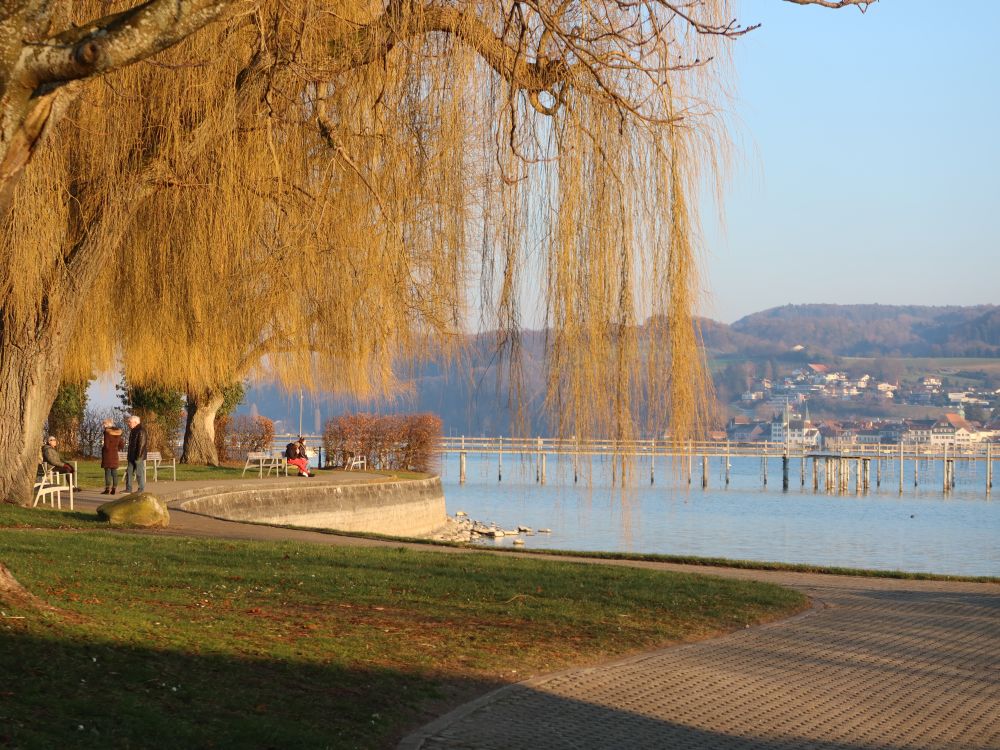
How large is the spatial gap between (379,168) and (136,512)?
1153 centimetres

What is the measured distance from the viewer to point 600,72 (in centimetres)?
746

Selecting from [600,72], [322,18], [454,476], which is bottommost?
[454,476]

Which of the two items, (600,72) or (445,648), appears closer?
(600,72)

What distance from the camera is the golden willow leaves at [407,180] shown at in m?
6.76

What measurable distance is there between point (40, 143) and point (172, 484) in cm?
2502

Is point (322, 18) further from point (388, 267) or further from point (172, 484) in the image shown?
point (172, 484)

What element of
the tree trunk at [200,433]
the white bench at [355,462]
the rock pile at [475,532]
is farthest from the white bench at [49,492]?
the white bench at [355,462]

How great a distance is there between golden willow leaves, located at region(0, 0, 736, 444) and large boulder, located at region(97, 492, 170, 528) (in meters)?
6.53

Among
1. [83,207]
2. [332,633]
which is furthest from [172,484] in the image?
[332,633]

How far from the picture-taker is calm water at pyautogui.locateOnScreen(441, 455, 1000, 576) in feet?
102

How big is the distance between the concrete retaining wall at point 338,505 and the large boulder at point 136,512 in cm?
460

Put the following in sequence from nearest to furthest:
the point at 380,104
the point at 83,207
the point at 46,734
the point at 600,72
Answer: the point at 46,734
the point at 600,72
the point at 380,104
the point at 83,207

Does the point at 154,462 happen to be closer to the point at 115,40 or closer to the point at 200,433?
Result: the point at 200,433

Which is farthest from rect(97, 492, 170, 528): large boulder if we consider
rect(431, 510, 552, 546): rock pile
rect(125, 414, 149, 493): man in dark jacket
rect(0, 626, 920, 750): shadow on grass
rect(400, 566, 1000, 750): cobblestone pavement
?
rect(431, 510, 552, 546): rock pile
